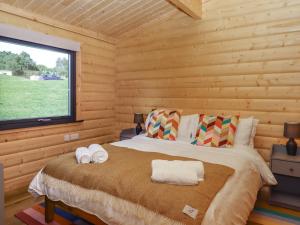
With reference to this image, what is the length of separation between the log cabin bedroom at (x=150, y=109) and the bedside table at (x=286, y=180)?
0.04ft

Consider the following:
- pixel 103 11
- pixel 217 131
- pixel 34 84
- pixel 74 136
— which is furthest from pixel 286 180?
pixel 34 84

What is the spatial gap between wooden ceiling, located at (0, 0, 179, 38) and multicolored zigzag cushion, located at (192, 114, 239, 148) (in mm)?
1760

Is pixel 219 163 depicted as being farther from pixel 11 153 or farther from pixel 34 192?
pixel 11 153

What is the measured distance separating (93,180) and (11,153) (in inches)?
61.9

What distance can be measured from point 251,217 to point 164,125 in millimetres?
1426

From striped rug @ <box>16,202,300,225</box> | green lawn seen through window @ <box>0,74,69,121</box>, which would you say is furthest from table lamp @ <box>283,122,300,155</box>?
green lawn seen through window @ <box>0,74,69,121</box>

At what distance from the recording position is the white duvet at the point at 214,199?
1.41 m

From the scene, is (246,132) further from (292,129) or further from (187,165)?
(187,165)

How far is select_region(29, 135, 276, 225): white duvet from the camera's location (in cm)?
141

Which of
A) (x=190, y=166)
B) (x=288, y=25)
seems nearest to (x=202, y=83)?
(x=288, y=25)

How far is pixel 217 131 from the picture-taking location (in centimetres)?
271

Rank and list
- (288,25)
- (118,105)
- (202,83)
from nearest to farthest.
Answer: (288,25) → (202,83) → (118,105)

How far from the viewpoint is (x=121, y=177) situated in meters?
1.68

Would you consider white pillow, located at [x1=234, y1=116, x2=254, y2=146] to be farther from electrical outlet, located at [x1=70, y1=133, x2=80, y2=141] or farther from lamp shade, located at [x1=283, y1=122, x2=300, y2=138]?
electrical outlet, located at [x1=70, y1=133, x2=80, y2=141]
